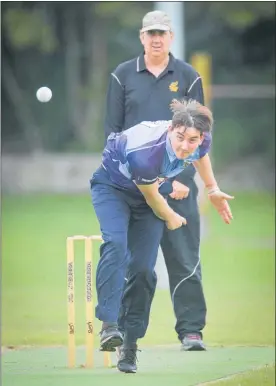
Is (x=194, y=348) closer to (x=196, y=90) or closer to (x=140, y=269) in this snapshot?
(x=140, y=269)

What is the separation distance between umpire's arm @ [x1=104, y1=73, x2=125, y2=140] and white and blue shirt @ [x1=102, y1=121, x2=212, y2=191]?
28cm

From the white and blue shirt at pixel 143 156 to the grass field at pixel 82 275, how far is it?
3.13 ft

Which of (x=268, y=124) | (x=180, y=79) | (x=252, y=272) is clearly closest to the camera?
(x=180, y=79)

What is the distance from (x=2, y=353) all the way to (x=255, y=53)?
10324 millimetres

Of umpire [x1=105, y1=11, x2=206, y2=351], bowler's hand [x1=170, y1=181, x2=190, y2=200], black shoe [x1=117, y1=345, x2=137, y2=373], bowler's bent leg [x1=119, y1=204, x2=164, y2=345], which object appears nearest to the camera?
bowler's bent leg [x1=119, y1=204, x2=164, y2=345]

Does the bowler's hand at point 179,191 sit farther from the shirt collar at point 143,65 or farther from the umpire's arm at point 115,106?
the shirt collar at point 143,65

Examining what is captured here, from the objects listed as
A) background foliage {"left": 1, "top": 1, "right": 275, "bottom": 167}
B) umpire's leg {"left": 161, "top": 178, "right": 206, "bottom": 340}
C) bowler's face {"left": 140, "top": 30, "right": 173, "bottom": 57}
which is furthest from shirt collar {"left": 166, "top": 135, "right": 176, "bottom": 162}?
background foliage {"left": 1, "top": 1, "right": 275, "bottom": 167}

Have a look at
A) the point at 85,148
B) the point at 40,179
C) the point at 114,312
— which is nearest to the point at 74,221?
the point at 40,179

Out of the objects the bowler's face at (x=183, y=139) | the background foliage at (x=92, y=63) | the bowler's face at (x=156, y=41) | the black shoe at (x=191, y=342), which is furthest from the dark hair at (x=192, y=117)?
the background foliage at (x=92, y=63)

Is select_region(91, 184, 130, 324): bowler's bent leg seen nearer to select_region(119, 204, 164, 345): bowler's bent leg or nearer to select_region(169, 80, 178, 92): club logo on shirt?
select_region(119, 204, 164, 345): bowler's bent leg

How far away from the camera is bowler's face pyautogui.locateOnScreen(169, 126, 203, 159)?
13.9ft

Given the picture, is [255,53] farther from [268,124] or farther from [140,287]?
[140,287]

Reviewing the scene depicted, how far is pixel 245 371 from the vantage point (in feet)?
16.0

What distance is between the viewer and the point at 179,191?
489 centimetres
